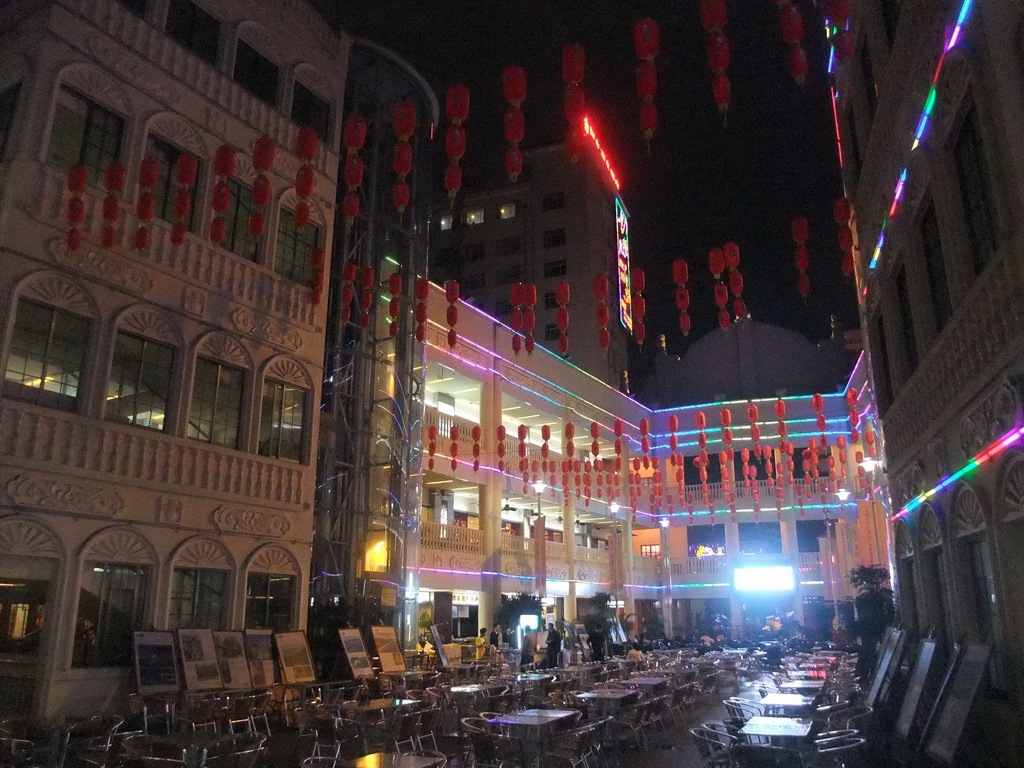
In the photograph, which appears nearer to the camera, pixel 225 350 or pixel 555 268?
pixel 225 350

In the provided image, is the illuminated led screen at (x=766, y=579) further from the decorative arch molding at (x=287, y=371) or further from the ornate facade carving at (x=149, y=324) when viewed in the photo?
the ornate facade carving at (x=149, y=324)

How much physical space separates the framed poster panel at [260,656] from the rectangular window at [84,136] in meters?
7.37

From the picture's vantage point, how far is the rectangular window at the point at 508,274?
3975 centimetres

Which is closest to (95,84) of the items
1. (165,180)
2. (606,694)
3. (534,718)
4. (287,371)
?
(165,180)

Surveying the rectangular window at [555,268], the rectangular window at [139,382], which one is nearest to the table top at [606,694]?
the rectangular window at [139,382]

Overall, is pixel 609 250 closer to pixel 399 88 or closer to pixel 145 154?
pixel 399 88

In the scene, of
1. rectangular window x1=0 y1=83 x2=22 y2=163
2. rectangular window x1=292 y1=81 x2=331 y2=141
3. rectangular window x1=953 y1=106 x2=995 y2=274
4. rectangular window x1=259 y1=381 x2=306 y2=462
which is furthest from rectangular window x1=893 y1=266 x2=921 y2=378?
rectangular window x1=0 y1=83 x2=22 y2=163

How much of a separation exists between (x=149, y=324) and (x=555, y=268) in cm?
2858

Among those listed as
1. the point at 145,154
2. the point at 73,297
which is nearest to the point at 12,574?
the point at 73,297

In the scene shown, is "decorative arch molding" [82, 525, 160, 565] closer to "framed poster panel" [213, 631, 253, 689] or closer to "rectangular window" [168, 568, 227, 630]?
"rectangular window" [168, 568, 227, 630]

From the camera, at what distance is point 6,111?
431 inches

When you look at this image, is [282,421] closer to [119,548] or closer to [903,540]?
[119,548]

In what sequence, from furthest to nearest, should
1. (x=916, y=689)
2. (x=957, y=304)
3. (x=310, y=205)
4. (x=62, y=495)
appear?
(x=310, y=205), (x=62, y=495), (x=916, y=689), (x=957, y=304)

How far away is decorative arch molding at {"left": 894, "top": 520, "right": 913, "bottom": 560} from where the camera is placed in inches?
469
